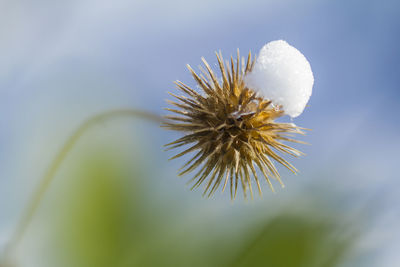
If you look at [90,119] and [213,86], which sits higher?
[213,86]

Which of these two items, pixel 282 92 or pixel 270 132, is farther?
pixel 270 132

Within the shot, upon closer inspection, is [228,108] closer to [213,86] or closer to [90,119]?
[213,86]

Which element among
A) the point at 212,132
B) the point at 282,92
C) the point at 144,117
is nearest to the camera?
the point at 282,92

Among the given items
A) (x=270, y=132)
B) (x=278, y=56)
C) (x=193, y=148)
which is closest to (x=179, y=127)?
(x=193, y=148)

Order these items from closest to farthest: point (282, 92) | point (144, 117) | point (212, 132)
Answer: point (282, 92) → point (212, 132) → point (144, 117)

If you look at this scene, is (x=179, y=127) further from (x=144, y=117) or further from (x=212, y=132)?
(x=144, y=117)

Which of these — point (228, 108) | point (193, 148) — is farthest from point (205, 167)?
point (228, 108)

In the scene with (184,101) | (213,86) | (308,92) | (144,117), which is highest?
(308,92)
